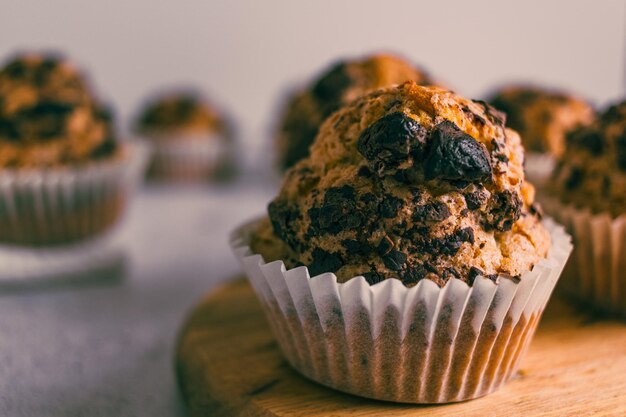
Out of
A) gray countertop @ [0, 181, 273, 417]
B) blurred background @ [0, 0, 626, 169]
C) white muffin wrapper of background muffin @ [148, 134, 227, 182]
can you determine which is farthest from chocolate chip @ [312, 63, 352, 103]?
blurred background @ [0, 0, 626, 169]

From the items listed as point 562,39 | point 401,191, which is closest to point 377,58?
point 401,191

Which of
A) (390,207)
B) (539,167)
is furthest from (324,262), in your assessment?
(539,167)

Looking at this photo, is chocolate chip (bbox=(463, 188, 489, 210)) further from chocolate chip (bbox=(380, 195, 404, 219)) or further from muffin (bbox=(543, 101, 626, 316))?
muffin (bbox=(543, 101, 626, 316))

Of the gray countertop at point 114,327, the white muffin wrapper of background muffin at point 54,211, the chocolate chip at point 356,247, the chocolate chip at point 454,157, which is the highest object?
the chocolate chip at point 454,157

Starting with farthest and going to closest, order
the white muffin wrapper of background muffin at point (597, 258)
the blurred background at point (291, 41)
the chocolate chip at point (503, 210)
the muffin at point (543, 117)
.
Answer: the blurred background at point (291, 41) < the muffin at point (543, 117) < the white muffin wrapper of background muffin at point (597, 258) < the chocolate chip at point (503, 210)

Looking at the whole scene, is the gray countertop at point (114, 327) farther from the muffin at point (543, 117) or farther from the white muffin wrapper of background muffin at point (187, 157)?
the muffin at point (543, 117)

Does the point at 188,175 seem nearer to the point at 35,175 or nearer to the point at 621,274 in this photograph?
the point at 35,175

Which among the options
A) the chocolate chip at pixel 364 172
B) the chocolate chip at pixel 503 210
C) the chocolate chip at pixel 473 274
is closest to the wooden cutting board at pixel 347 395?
the chocolate chip at pixel 473 274
